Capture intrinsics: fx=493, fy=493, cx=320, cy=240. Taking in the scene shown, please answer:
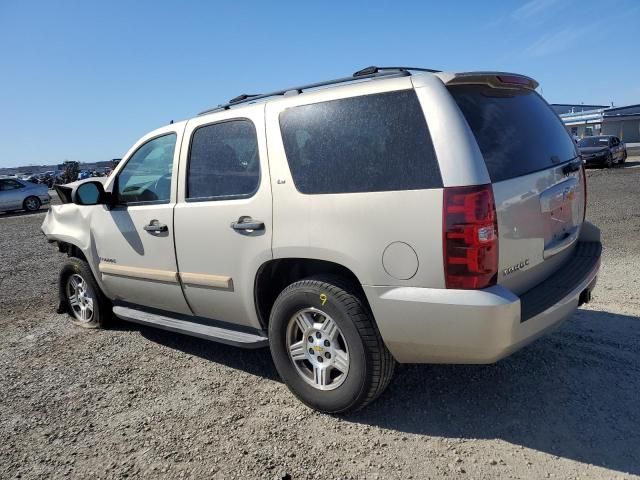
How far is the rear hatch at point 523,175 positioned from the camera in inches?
103

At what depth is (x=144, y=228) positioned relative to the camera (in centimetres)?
396

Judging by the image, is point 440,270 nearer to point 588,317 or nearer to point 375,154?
point 375,154

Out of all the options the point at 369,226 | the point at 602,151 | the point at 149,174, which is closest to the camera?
the point at 369,226

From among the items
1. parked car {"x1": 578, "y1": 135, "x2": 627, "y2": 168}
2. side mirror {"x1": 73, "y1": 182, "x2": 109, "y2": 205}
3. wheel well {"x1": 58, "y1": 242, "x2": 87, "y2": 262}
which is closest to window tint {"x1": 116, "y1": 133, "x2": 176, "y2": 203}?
side mirror {"x1": 73, "y1": 182, "x2": 109, "y2": 205}

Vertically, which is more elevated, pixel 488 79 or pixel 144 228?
pixel 488 79

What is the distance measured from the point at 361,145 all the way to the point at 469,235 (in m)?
0.82

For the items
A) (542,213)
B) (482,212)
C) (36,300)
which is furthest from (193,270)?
(36,300)

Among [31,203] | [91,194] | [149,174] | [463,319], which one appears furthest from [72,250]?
[31,203]

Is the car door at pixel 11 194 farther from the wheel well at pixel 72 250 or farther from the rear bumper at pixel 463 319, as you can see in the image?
the rear bumper at pixel 463 319

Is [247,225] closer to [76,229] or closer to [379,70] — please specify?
[379,70]

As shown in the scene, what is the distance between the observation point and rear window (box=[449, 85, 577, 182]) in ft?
8.75

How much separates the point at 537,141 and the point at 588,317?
206 centimetres

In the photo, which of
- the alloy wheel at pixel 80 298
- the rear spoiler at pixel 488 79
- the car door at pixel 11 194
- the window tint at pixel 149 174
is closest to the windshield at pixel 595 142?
the rear spoiler at pixel 488 79

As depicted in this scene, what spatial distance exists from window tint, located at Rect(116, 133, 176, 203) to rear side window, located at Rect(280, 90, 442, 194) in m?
1.25
